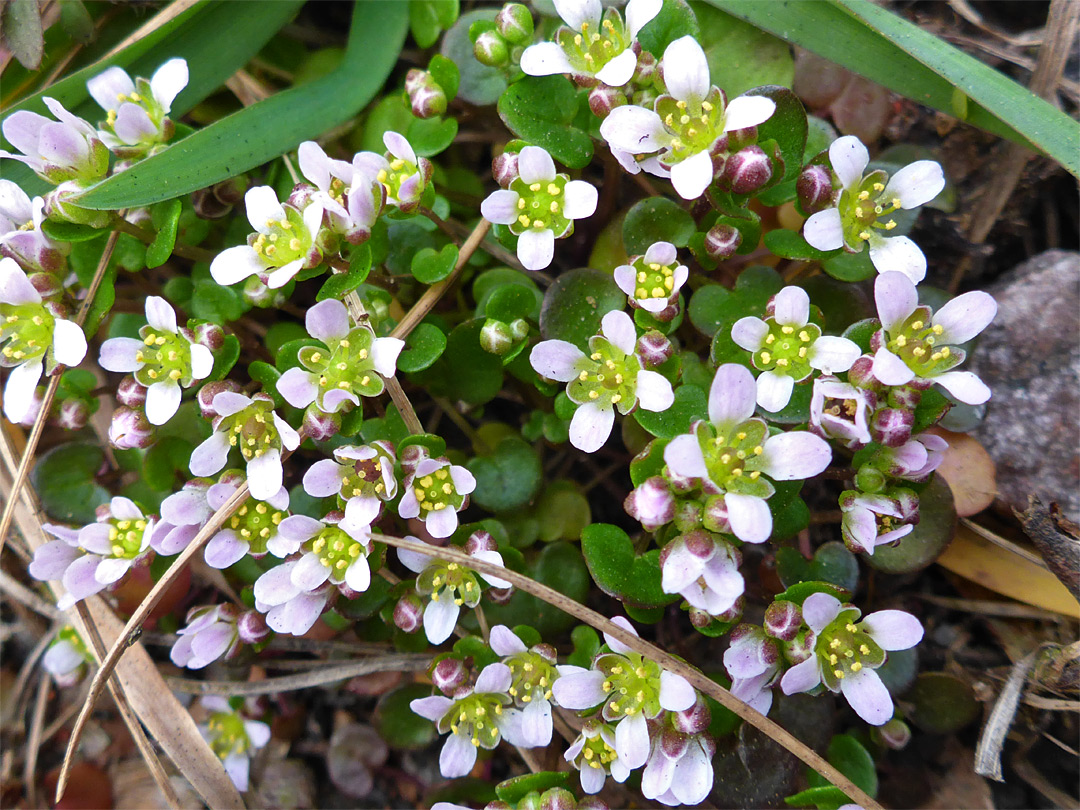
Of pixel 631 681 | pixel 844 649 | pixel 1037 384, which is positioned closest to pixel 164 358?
pixel 631 681

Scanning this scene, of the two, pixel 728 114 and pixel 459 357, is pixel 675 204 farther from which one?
pixel 459 357

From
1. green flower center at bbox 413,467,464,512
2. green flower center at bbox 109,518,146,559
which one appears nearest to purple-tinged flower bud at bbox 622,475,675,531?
green flower center at bbox 413,467,464,512

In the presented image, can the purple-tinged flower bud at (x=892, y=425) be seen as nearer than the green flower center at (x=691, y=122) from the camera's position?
Yes

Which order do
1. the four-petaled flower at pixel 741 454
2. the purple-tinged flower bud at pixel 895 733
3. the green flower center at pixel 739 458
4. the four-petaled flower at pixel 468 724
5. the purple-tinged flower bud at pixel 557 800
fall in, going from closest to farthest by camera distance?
the four-petaled flower at pixel 741 454, the green flower center at pixel 739 458, the purple-tinged flower bud at pixel 557 800, the four-petaled flower at pixel 468 724, the purple-tinged flower bud at pixel 895 733

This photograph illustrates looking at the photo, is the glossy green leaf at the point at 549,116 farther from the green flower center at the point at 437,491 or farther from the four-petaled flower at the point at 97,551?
the four-petaled flower at the point at 97,551

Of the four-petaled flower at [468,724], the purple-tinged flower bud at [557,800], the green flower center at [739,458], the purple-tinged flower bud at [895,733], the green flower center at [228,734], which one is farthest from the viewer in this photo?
the green flower center at [228,734]

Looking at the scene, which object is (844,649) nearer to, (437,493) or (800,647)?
(800,647)

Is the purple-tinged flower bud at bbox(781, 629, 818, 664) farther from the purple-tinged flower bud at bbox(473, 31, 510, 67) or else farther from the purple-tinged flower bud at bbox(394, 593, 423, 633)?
the purple-tinged flower bud at bbox(473, 31, 510, 67)

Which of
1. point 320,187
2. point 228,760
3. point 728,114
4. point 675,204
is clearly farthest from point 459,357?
point 228,760

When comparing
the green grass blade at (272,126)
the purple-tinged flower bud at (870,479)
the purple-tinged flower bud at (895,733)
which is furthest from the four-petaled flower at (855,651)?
the green grass blade at (272,126)
